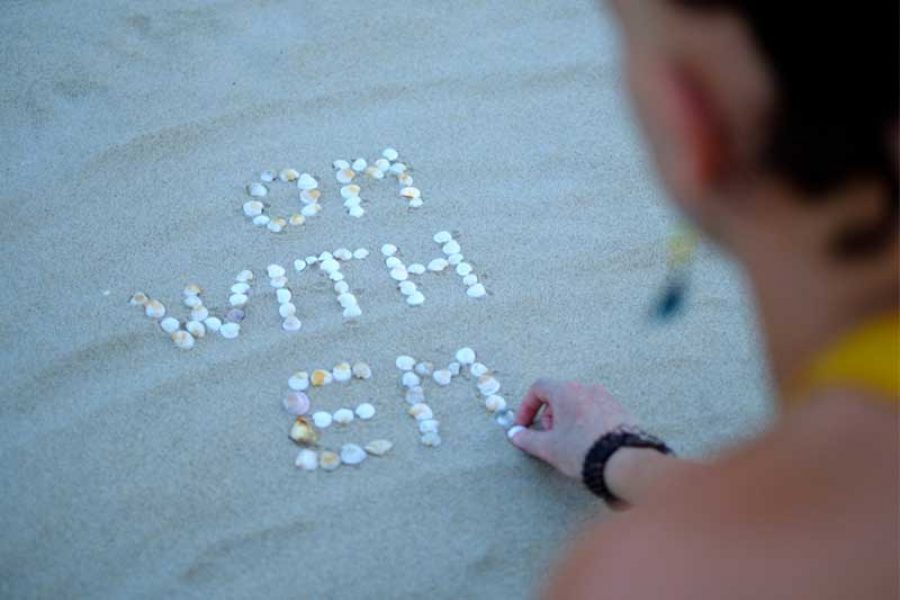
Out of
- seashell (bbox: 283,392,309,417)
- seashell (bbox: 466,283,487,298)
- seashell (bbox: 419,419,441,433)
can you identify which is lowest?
seashell (bbox: 283,392,309,417)

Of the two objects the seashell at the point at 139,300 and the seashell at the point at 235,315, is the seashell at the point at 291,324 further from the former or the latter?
the seashell at the point at 139,300

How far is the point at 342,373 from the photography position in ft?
6.73

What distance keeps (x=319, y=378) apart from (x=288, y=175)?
60cm

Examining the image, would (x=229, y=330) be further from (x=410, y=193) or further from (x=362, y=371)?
(x=410, y=193)

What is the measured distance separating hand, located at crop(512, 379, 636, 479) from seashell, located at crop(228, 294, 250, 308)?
615 millimetres

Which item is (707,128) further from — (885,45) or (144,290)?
(144,290)

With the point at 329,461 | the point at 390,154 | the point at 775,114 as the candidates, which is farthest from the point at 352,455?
the point at 775,114

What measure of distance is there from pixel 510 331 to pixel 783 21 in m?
1.38

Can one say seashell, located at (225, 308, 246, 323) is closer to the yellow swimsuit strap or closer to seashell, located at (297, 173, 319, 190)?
seashell, located at (297, 173, 319, 190)

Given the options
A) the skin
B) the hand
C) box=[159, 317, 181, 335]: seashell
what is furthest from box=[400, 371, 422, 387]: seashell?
the skin

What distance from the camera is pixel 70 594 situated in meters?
1.71

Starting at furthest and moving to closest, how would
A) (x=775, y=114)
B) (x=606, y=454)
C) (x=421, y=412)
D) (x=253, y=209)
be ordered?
(x=253, y=209)
(x=421, y=412)
(x=606, y=454)
(x=775, y=114)

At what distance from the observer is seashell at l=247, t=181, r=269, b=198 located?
2.40 metres

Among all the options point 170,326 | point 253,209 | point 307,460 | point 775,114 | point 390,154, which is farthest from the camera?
point 390,154
